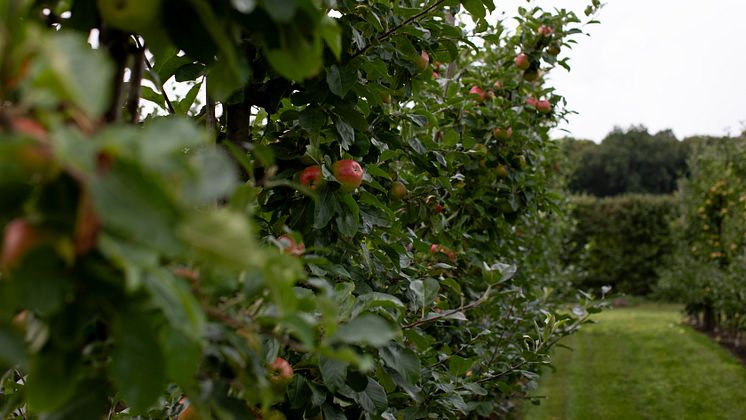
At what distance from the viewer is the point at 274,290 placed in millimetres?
540

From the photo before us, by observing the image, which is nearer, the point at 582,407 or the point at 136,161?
the point at 136,161

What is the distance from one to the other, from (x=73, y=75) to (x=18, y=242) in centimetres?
12

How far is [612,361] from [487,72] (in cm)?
628

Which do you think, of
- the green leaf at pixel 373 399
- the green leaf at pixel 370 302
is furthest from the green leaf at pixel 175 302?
the green leaf at pixel 373 399

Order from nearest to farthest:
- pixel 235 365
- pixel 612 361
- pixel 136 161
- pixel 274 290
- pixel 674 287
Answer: pixel 136 161
pixel 274 290
pixel 235 365
pixel 612 361
pixel 674 287

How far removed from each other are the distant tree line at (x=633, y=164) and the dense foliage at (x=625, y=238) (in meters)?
16.0

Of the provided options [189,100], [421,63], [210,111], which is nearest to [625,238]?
[421,63]

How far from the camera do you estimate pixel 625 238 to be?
16844 millimetres

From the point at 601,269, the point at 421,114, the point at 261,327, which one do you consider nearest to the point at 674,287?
the point at 601,269

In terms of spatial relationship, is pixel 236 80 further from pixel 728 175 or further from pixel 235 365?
pixel 728 175

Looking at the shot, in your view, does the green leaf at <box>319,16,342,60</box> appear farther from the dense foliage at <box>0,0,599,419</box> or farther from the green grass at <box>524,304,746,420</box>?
the green grass at <box>524,304,746,420</box>

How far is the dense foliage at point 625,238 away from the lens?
53.4 feet

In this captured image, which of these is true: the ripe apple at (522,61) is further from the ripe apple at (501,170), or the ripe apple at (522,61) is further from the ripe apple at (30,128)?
the ripe apple at (30,128)

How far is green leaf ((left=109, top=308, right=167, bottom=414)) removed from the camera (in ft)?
1.61
